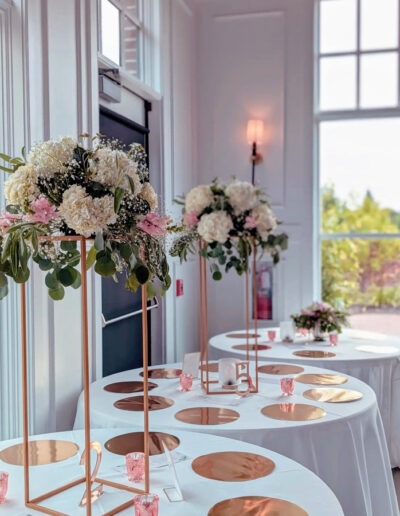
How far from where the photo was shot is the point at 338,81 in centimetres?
495

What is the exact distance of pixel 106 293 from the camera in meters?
3.17

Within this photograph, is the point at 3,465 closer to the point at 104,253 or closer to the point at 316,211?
the point at 104,253

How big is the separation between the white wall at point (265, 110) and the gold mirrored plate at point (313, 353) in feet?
4.79

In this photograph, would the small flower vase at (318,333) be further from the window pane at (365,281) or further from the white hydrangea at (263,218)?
the white hydrangea at (263,218)

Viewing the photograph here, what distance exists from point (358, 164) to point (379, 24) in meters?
1.17

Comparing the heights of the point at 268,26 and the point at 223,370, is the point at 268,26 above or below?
above

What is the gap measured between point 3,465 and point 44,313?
0.80 metres

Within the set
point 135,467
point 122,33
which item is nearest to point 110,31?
point 122,33

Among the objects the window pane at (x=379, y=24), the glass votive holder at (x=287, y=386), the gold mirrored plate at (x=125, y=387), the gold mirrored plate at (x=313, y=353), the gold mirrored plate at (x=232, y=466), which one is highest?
the window pane at (x=379, y=24)

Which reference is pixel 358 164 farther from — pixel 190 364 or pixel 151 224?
pixel 151 224

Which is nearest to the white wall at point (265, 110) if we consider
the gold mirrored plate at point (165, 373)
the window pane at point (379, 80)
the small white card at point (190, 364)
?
the window pane at point (379, 80)

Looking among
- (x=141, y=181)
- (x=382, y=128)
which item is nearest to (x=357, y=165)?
(x=382, y=128)

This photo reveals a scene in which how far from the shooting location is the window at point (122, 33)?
3.42 metres

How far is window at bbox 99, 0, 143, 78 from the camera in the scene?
135 inches
